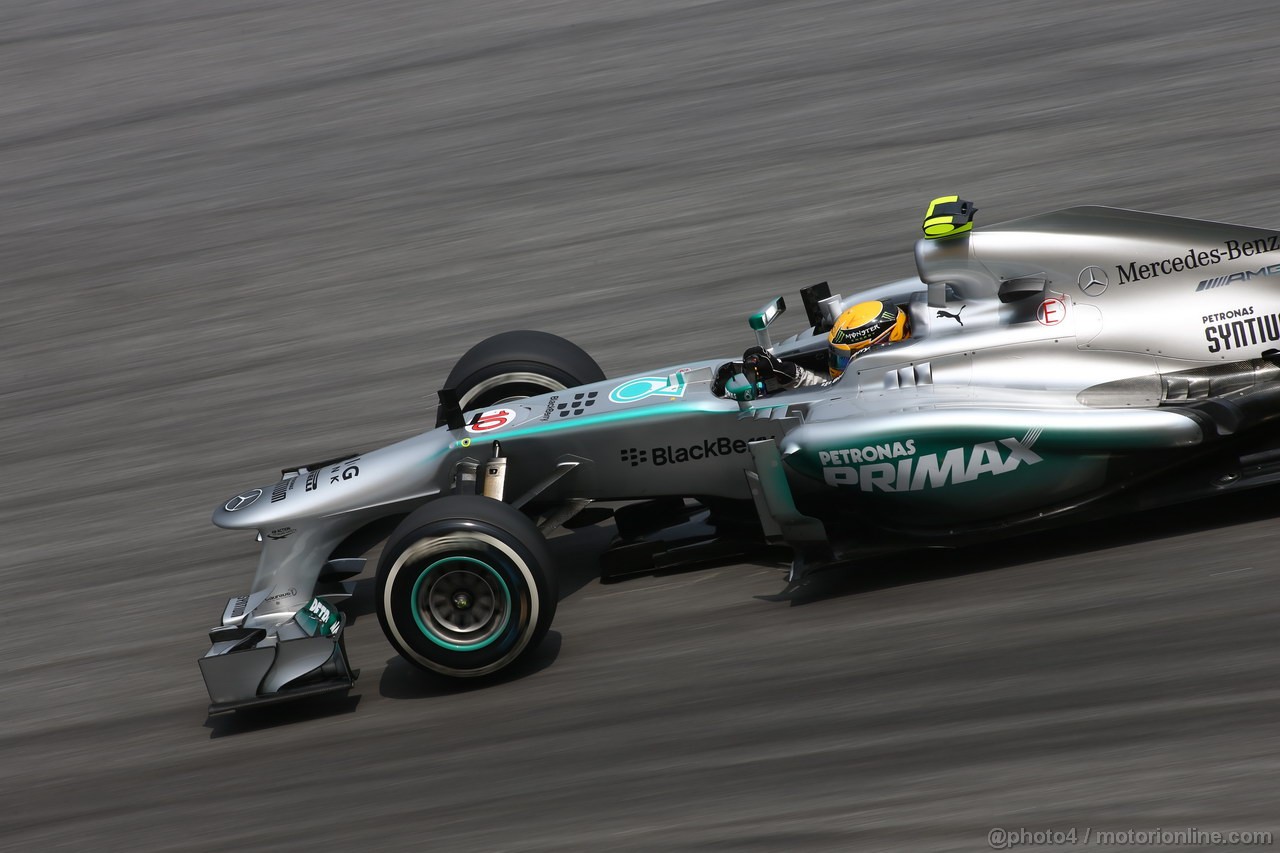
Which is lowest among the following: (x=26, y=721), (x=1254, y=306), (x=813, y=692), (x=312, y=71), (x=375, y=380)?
(x=813, y=692)

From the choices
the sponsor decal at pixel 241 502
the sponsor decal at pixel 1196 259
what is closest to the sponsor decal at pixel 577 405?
the sponsor decal at pixel 241 502

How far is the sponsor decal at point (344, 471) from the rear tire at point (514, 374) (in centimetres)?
57

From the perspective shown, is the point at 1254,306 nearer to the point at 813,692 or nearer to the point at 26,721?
the point at 813,692

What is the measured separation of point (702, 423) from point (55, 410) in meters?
5.49

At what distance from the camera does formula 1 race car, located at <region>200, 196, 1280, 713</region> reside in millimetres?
4992

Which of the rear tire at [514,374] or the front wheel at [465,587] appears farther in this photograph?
the rear tire at [514,374]

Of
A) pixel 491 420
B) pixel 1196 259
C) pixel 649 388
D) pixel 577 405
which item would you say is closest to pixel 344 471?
pixel 491 420

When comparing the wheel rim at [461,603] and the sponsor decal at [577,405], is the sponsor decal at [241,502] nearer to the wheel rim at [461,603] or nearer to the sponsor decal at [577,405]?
the wheel rim at [461,603]

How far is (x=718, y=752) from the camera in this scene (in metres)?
4.59

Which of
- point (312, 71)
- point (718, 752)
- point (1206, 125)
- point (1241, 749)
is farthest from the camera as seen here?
point (312, 71)

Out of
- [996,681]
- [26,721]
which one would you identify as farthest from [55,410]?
[996,681]

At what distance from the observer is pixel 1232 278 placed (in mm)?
5246

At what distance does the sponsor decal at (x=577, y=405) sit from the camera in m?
5.79

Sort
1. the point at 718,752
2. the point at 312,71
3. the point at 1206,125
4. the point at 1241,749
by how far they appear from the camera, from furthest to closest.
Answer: the point at 312,71 < the point at 1206,125 < the point at 718,752 < the point at 1241,749
